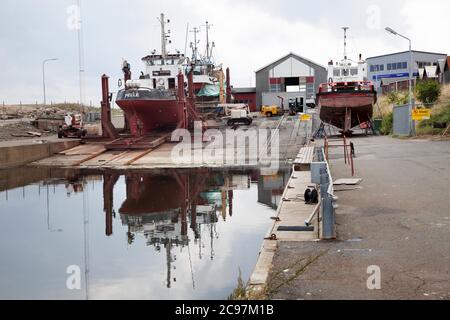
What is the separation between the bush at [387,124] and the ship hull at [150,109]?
42.5 ft

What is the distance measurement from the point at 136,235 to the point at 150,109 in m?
20.8

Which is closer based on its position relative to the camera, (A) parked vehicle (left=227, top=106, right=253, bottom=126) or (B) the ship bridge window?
(A) parked vehicle (left=227, top=106, right=253, bottom=126)

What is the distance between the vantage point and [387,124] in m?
34.2

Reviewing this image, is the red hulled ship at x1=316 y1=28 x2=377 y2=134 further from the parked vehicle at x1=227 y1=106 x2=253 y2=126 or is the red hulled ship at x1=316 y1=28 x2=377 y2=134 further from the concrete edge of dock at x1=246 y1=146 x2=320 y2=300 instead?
the concrete edge of dock at x1=246 y1=146 x2=320 y2=300

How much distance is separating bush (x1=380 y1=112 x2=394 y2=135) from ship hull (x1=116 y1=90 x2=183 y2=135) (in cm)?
1294

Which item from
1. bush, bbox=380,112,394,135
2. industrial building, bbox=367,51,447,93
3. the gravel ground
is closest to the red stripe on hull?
the gravel ground

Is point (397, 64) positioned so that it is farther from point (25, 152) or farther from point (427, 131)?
point (25, 152)

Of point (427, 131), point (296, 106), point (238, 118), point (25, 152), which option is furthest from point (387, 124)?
point (296, 106)

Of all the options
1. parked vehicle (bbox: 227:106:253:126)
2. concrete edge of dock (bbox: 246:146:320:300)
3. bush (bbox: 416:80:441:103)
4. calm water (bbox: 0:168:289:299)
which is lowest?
calm water (bbox: 0:168:289:299)

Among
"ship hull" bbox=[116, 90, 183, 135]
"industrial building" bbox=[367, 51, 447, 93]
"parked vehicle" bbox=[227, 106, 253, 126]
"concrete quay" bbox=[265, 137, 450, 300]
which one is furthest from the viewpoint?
"industrial building" bbox=[367, 51, 447, 93]

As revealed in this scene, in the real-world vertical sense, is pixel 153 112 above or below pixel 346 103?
below

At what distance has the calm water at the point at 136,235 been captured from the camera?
7250mm

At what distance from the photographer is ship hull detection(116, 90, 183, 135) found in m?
29.9
